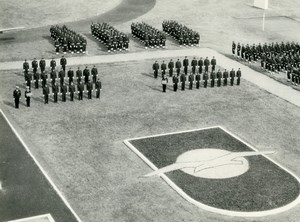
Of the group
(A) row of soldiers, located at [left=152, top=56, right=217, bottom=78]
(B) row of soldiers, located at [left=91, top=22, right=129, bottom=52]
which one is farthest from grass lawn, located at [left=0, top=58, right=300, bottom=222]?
(B) row of soldiers, located at [left=91, top=22, right=129, bottom=52]

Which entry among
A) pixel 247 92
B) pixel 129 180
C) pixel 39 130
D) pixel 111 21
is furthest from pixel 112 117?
pixel 111 21

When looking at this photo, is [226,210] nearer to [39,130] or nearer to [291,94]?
[39,130]

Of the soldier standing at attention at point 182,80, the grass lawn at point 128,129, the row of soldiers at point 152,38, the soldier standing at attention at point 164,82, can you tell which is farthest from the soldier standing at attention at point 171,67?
the row of soldiers at point 152,38

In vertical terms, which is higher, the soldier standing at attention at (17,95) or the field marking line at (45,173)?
the soldier standing at attention at (17,95)

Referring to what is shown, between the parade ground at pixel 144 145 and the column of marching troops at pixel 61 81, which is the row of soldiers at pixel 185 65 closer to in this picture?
the parade ground at pixel 144 145

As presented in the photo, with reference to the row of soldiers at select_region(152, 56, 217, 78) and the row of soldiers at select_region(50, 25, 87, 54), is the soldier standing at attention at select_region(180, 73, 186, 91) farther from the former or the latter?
the row of soldiers at select_region(50, 25, 87, 54)

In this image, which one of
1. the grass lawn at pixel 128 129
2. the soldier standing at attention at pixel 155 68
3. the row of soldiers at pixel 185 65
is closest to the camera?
the grass lawn at pixel 128 129
